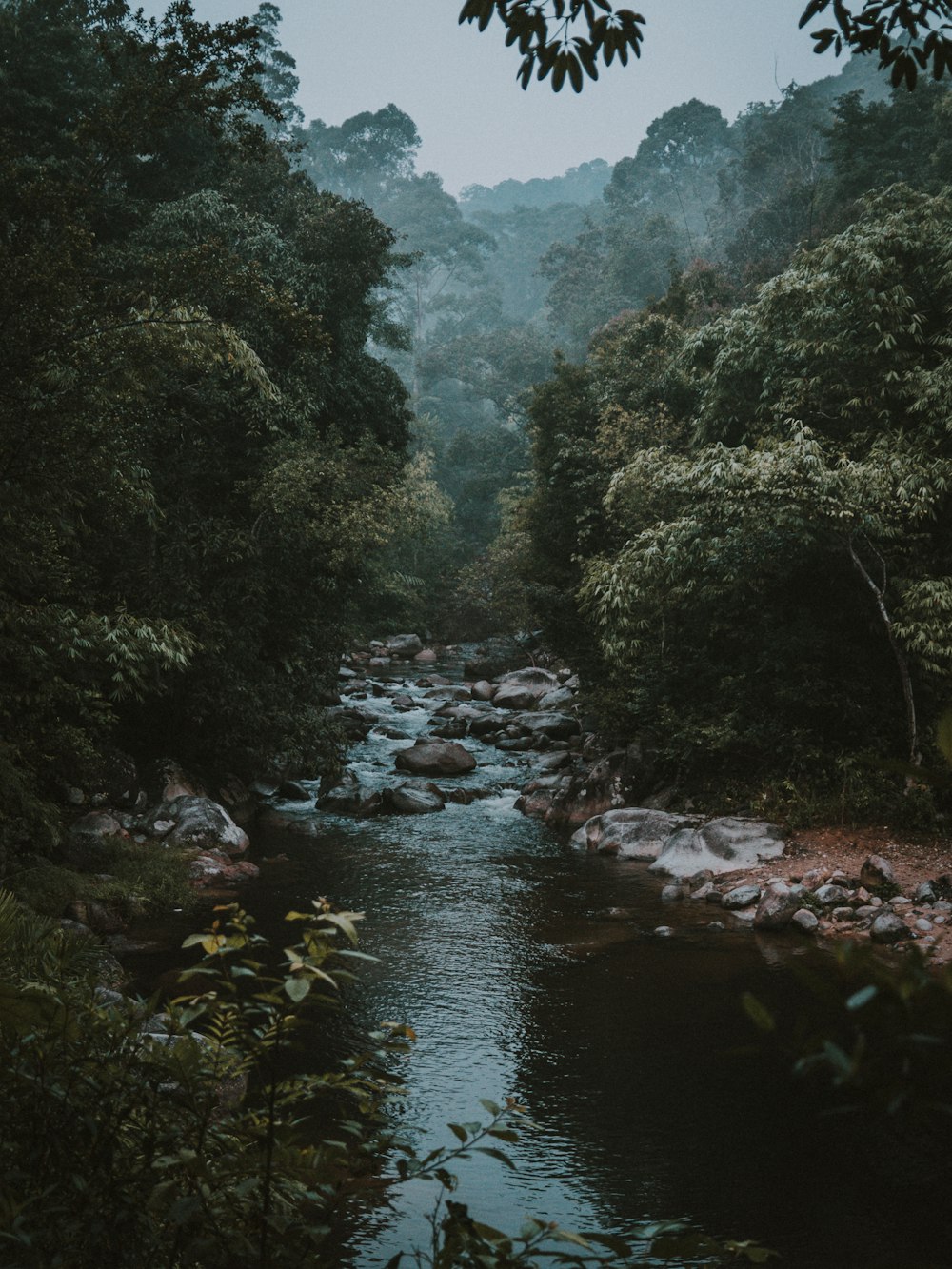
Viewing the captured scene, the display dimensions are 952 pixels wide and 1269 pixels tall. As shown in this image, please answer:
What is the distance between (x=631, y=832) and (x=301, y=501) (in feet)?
20.6

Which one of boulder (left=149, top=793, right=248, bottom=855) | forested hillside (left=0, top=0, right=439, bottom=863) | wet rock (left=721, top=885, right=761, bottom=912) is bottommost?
wet rock (left=721, top=885, right=761, bottom=912)

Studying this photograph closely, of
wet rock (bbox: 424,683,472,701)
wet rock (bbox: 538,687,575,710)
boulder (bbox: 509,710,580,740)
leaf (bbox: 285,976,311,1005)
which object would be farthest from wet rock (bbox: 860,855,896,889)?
wet rock (bbox: 424,683,472,701)

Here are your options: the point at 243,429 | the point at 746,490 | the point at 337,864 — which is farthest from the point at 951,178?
the point at 337,864

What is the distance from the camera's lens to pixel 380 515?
531 inches

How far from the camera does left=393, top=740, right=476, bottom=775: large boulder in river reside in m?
15.7

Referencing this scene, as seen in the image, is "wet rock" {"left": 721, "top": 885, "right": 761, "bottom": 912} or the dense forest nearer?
the dense forest

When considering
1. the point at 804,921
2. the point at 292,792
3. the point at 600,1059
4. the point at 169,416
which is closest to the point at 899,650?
the point at 804,921

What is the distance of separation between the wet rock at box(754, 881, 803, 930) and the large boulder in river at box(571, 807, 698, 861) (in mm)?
2242

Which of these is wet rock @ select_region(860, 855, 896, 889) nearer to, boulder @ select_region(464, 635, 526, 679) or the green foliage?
the green foliage

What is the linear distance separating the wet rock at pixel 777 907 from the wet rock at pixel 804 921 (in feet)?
0.22

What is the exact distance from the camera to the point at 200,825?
11.0 meters

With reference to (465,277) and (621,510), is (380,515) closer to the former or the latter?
(621,510)

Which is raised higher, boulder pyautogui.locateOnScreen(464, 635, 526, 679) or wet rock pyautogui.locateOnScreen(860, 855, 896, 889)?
boulder pyautogui.locateOnScreen(464, 635, 526, 679)

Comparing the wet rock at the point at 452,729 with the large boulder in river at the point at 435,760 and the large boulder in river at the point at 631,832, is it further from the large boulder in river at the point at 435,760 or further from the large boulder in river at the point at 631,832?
the large boulder in river at the point at 631,832
